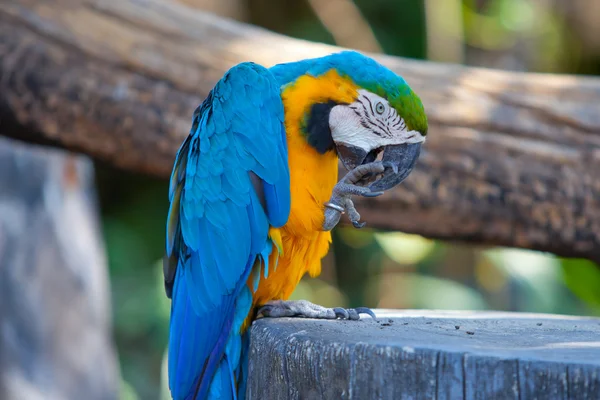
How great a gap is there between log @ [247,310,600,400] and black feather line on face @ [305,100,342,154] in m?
0.42

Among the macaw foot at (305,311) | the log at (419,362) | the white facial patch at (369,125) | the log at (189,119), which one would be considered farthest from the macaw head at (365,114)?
the log at (189,119)

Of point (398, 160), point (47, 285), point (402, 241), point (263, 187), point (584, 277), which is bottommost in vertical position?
point (47, 285)

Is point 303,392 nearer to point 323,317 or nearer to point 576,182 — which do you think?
point 323,317

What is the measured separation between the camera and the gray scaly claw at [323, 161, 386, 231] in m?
1.52

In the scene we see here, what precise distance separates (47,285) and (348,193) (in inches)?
71.1

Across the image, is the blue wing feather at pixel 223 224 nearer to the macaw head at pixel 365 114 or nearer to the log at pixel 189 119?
the macaw head at pixel 365 114

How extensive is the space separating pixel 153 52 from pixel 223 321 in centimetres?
101

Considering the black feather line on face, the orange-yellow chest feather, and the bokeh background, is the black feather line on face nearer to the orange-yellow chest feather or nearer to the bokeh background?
the orange-yellow chest feather

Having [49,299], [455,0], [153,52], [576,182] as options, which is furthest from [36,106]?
[455,0]

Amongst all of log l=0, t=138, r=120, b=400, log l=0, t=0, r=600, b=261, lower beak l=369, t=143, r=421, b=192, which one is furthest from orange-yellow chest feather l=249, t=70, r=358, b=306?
log l=0, t=138, r=120, b=400

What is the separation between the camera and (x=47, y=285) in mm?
2889

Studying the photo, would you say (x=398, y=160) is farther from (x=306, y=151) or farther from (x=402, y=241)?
(x=402, y=241)

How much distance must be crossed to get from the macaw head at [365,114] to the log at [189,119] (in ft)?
1.91

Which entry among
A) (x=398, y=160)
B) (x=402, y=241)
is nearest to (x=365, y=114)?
(x=398, y=160)
